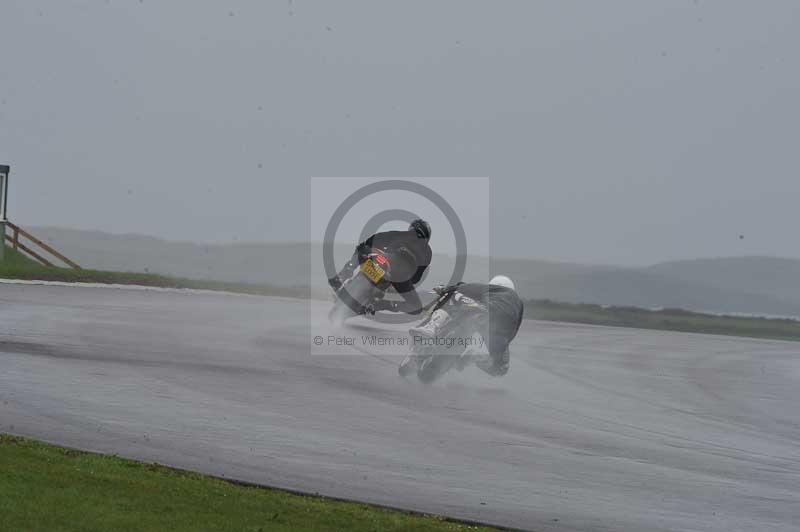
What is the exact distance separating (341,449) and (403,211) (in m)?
17.1

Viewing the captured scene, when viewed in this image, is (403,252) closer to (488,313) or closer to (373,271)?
(373,271)

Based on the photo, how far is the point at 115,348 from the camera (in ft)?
45.8

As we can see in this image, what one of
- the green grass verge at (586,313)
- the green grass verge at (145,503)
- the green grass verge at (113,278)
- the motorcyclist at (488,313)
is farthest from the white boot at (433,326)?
the green grass verge at (586,313)

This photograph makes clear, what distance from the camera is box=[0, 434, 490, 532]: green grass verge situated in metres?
6.34

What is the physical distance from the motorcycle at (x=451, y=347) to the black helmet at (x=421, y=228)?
320cm

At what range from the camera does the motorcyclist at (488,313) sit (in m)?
13.3

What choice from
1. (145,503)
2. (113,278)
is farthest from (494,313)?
(113,278)

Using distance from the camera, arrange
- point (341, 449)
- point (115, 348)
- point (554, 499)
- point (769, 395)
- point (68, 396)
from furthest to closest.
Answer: point (769, 395), point (115, 348), point (68, 396), point (341, 449), point (554, 499)

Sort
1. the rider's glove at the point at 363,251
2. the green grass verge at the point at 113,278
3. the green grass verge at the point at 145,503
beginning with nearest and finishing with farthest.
A: the green grass verge at the point at 145,503, the rider's glove at the point at 363,251, the green grass verge at the point at 113,278

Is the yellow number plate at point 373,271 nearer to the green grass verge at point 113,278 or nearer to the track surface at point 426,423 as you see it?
the track surface at point 426,423

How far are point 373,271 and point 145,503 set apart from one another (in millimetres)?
9950

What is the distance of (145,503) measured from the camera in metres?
6.80

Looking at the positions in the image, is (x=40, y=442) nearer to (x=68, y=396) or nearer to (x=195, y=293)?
(x=68, y=396)

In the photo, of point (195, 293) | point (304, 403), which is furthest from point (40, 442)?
point (195, 293)
